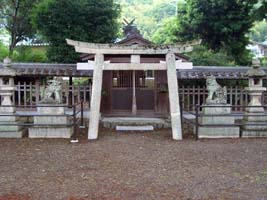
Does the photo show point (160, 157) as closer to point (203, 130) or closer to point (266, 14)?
point (203, 130)

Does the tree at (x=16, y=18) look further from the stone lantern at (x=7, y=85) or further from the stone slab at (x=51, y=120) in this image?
the stone slab at (x=51, y=120)

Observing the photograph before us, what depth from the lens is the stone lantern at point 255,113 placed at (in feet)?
38.2

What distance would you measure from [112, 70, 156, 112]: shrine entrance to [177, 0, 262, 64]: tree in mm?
8435

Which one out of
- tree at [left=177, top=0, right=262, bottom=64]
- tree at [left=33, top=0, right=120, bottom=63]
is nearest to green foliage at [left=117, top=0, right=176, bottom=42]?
tree at [left=177, top=0, right=262, bottom=64]

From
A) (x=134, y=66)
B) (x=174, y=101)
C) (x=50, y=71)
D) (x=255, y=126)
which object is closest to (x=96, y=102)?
(x=134, y=66)

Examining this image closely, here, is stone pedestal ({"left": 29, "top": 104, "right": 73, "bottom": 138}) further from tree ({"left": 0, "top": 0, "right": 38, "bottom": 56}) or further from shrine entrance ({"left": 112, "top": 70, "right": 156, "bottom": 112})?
tree ({"left": 0, "top": 0, "right": 38, "bottom": 56})

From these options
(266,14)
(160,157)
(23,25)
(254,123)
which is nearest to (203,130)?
(254,123)

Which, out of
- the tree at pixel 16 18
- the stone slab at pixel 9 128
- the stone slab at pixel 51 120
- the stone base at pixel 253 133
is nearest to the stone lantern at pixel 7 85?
the stone slab at pixel 9 128

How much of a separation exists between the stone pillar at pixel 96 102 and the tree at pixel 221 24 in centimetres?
1264

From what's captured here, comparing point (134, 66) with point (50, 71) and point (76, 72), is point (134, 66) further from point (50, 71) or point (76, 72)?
point (50, 71)

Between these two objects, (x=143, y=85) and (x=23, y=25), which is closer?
(x=143, y=85)

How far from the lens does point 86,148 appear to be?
32.2ft

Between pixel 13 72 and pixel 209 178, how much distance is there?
7.75 m

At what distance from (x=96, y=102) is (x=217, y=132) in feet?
12.6
